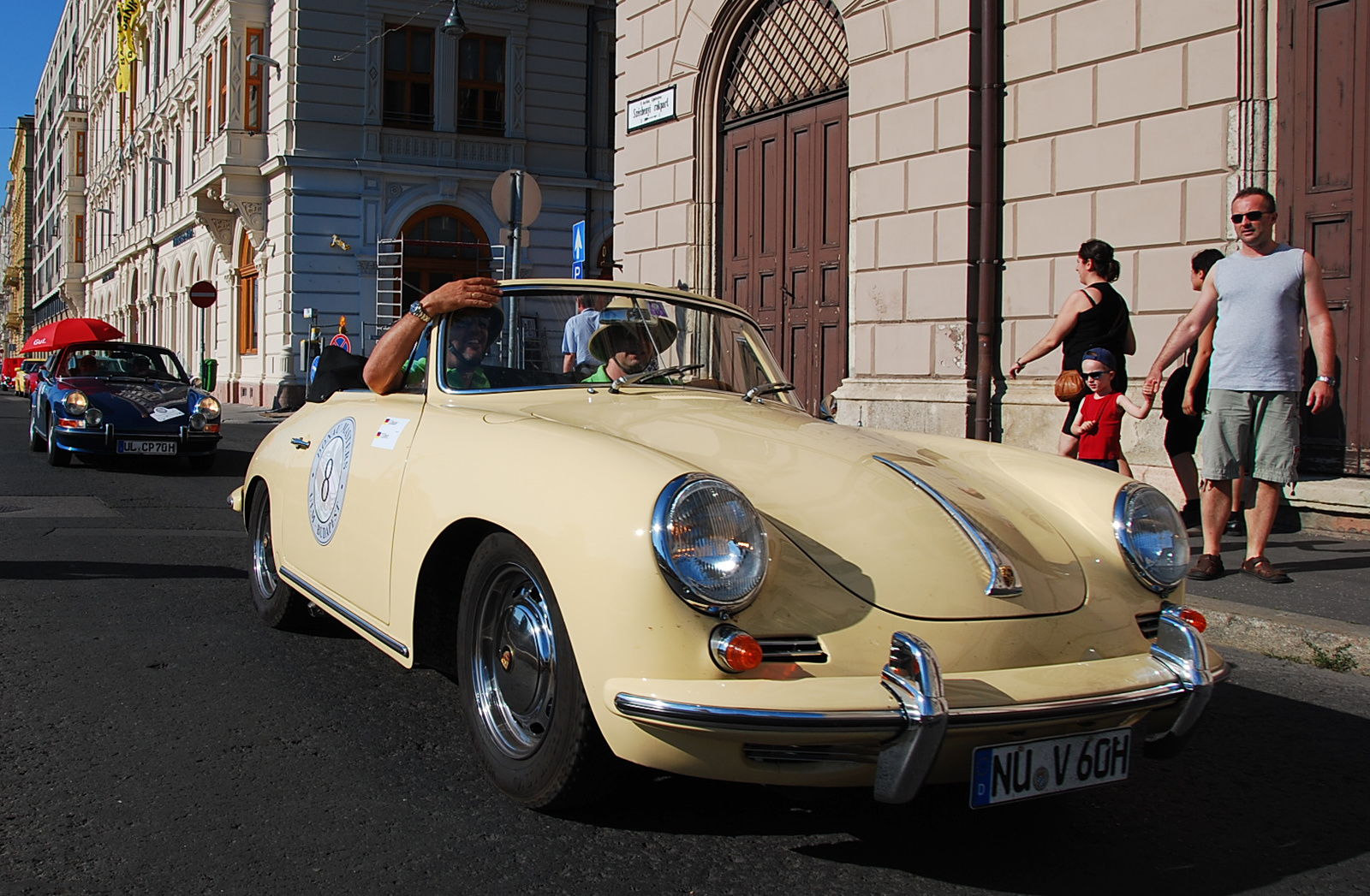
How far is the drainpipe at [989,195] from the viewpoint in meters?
9.06

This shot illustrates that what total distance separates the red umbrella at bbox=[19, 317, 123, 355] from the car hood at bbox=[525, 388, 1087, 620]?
14.4m

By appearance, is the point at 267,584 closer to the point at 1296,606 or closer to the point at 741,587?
the point at 741,587

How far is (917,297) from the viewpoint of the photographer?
31.5 feet

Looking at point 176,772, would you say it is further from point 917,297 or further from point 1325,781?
point 917,297

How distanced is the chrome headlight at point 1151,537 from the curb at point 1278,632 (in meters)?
1.82

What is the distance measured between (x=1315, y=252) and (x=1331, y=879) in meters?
6.00

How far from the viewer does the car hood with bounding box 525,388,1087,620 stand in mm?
2592

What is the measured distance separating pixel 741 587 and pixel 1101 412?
14.5ft

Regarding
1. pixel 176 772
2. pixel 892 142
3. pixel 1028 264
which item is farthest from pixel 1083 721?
pixel 892 142

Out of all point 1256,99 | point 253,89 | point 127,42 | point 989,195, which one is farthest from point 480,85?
point 1256,99

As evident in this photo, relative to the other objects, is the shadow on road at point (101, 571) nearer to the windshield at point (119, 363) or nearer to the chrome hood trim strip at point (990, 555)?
the chrome hood trim strip at point (990, 555)

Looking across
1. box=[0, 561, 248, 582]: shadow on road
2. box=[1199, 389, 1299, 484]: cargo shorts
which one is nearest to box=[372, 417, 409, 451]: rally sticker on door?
box=[0, 561, 248, 582]: shadow on road

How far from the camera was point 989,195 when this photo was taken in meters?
9.07

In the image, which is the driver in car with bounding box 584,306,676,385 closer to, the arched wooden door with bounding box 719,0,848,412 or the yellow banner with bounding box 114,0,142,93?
the arched wooden door with bounding box 719,0,848,412
